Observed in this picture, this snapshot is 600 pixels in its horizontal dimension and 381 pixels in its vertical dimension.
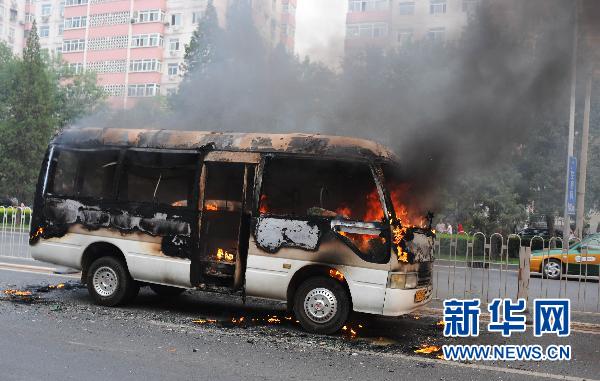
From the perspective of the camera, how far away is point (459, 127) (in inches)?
367

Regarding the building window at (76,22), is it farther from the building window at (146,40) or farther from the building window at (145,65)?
the building window at (145,65)

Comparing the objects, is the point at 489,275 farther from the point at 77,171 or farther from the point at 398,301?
the point at 77,171

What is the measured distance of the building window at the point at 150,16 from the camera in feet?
158

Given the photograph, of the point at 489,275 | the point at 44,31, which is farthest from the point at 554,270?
the point at 44,31

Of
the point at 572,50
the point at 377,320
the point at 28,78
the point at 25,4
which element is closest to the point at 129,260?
the point at 377,320

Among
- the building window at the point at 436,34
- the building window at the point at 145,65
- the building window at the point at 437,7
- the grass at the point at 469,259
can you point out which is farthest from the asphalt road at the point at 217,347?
the building window at the point at 145,65

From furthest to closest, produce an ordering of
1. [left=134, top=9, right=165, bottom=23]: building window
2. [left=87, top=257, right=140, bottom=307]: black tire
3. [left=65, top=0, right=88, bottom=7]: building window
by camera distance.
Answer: [left=65, top=0, right=88, bottom=7]: building window
[left=134, top=9, right=165, bottom=23]: building window
[left=87, top=257, right=140, bottom=307]: black tire

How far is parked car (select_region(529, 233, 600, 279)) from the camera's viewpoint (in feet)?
38.8

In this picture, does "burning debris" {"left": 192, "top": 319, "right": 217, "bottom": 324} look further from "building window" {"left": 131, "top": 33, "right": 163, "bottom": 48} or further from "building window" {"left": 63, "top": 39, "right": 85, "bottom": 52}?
"building window" {"left": 63, "top": 39, "right": 85, "bottom": 52}

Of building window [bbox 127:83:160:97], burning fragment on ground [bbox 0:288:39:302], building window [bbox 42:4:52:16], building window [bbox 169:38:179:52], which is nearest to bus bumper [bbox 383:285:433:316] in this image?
burning fragment on ground [bbox 0:288:39:302]

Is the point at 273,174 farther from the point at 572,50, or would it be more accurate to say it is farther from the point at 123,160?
the point at 572,50

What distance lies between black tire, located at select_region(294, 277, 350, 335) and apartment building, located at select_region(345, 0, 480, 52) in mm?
4628

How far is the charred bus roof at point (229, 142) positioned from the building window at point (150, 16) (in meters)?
42.7

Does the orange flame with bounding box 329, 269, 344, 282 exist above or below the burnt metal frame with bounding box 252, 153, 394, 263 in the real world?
below
